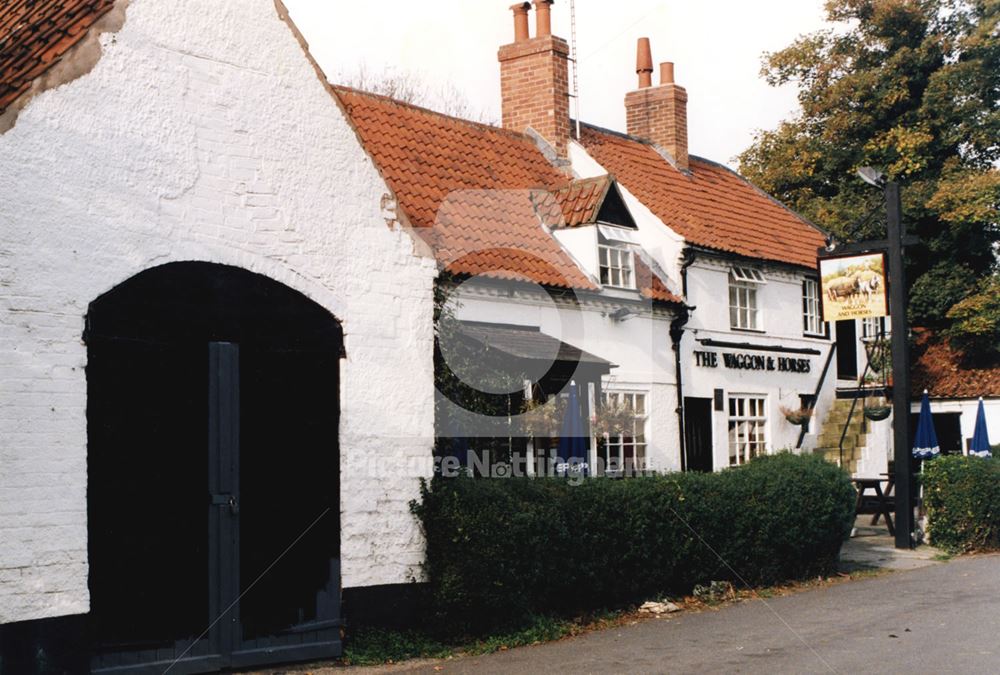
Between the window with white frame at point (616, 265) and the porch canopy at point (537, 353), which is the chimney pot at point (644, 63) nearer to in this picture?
the window with white frame at point (616, 265)

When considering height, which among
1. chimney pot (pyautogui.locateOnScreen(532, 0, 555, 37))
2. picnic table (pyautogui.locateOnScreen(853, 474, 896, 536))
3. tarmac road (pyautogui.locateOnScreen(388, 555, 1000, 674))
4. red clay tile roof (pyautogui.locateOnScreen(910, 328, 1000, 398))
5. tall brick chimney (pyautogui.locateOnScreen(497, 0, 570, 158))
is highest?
Result: chimney pot (pyautogui.locateOnScreen(532, 0, 555, 37))

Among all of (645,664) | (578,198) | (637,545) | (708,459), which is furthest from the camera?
(708,459)

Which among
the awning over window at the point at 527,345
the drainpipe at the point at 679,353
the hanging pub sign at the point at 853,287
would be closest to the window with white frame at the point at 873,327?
the drainpipe at the point at 679,353

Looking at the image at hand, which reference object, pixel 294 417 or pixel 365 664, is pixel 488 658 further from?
pixel 294 417

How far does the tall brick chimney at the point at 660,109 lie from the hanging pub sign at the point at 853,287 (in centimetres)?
696

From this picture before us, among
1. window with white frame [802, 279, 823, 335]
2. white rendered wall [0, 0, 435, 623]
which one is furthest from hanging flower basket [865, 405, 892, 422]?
white rendered wall [0, 0, 435, 623]

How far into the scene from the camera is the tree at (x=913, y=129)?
102 ft

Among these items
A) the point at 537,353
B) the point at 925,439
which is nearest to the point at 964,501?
the point at 925,439

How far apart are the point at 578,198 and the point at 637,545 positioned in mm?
8481

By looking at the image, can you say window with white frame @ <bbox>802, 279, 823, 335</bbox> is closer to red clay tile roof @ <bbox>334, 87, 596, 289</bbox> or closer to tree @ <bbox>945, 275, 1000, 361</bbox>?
red clay tile roof @ <bbox>334, 87, 596, 289</bbox>

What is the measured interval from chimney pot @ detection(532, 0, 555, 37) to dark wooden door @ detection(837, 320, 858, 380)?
1048 cm

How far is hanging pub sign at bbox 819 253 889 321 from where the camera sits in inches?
741

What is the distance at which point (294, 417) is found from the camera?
10.4 meters

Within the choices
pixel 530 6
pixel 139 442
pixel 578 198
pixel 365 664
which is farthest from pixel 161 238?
pixel 530 6
